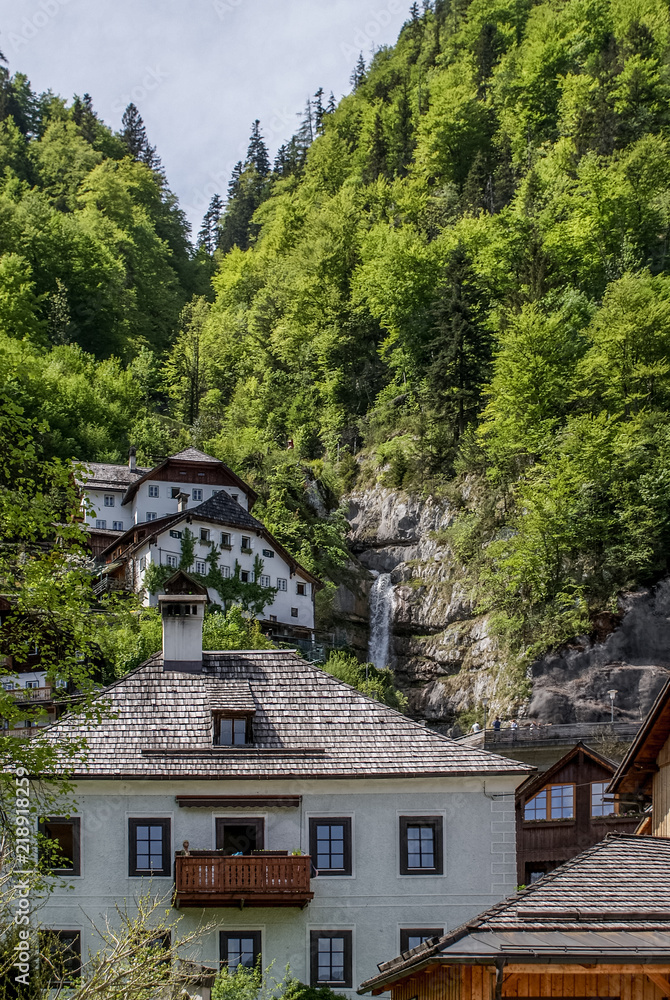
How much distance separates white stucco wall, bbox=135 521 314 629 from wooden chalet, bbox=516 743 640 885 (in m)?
28.2

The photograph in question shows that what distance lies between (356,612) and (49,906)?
143 feet

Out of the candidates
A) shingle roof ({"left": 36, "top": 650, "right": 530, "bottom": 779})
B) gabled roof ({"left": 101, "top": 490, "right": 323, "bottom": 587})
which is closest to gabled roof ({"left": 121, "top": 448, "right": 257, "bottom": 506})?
gabled roof ({"left": 101, "top": 490, "right": 323, "bottom": 587})

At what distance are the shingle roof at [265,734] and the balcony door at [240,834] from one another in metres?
1.14

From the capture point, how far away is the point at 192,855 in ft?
93.1

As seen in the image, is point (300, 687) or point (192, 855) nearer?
point (192, 855)

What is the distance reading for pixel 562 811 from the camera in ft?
126

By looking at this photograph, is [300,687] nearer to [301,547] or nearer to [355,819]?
[355,819]

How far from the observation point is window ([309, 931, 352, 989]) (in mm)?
28578

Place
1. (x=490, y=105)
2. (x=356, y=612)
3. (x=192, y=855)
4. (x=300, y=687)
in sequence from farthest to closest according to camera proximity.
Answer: (x=490, y=105), (x=356, y=612), (x=300, y=687), (x=192, y=855)

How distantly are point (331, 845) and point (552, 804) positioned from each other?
11213mm

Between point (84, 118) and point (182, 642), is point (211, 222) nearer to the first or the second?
point (84, 118)

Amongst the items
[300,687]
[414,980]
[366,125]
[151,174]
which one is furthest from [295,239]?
[414,980]

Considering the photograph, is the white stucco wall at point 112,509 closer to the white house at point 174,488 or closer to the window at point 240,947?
the white house at point 174,488

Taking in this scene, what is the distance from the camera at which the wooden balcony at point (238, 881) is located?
27.9 m
